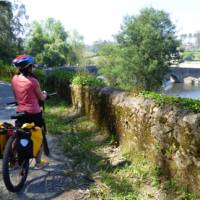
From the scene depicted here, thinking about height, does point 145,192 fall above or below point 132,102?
below

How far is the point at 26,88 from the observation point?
536cm

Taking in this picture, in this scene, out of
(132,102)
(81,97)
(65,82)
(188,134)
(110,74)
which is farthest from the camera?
(110,74)

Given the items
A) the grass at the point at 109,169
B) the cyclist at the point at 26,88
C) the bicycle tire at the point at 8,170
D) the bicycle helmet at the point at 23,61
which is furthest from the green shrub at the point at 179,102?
the bicycle tire at the point at 8,170

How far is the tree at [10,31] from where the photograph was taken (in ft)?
120

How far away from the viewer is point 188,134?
186 inches

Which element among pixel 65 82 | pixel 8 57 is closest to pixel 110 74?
pixel 8 57

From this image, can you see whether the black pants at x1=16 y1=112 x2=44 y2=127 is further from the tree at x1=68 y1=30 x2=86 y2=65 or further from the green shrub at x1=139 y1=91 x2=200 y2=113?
the tree at x1=68 y1=30 x2=86 y2=65

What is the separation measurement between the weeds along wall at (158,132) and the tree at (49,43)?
64227mm

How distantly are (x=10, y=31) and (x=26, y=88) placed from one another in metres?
34.5

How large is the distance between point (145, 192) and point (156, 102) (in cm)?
132

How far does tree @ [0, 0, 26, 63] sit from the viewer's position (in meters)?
36.7

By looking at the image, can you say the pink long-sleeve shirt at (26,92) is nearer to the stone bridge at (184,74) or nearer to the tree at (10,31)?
the tree at (10,31)

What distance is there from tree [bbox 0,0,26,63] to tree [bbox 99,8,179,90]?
16.5 m

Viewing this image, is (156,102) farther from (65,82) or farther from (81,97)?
(65,82)
